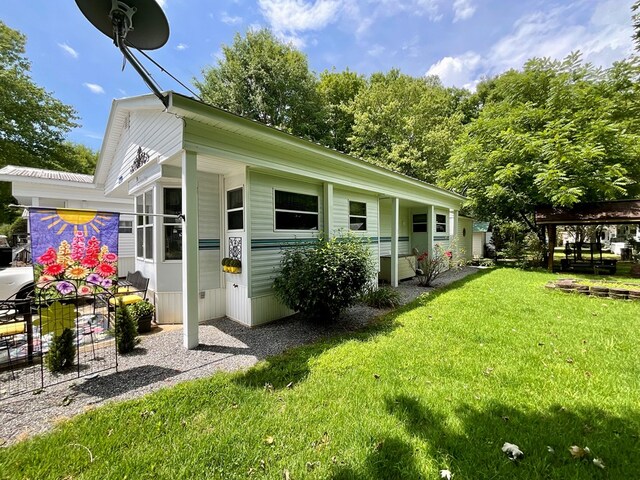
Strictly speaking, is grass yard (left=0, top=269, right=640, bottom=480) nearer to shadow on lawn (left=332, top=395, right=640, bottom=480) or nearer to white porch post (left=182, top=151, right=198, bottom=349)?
shadow on lawn (left=332, top=395, right=640, bottom=480)

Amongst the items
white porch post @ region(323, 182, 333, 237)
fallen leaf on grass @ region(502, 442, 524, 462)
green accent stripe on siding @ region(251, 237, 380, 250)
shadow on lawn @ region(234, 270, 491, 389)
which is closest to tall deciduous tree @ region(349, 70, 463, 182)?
white porch post @ region(323, 182, 333, 237)

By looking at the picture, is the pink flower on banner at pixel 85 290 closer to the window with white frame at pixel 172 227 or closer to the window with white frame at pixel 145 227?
the window with white frame at pixel 172 227

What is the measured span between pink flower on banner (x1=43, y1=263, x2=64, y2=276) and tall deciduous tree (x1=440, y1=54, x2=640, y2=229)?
48.0 feet

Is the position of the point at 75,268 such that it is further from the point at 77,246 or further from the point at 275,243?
the point at 275,243

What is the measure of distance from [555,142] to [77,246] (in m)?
16.0

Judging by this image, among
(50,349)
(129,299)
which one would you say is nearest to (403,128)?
(129,299)

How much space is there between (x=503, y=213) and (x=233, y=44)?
69.9 ft

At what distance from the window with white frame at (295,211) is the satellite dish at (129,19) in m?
3.34

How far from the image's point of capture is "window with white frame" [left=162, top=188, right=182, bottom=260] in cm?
581

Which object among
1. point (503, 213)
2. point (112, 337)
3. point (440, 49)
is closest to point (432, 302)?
point (112, 337)

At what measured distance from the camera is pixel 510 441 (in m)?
2.25

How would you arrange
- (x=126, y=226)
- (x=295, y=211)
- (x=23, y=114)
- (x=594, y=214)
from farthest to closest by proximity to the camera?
(x=23, y=114), (x=594, y=214), (x=126, y=226), (x=295, y=211)

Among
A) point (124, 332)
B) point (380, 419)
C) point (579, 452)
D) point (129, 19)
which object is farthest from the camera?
point (124, 332)

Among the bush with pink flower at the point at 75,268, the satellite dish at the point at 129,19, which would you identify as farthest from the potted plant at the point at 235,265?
the satellite dish at the point at 129,19
